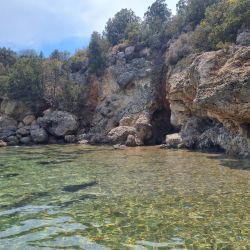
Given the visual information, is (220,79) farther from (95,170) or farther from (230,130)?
(95,170)

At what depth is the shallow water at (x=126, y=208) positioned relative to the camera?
8023 millimetres

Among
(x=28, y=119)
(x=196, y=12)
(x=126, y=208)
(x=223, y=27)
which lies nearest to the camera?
(x=126, y=208)

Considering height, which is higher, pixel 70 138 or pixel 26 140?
pixel 70 138

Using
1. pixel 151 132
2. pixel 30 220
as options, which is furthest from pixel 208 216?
pixel 151 132

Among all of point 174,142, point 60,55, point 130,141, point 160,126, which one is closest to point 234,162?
point 174,142

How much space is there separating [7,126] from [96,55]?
611 inches

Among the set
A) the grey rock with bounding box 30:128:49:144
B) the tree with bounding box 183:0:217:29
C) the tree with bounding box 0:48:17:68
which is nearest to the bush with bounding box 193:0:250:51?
the tree with bounding box 183:0:217:29

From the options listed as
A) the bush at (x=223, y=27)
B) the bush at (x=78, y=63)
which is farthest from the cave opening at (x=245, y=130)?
the bush at (x=78, y=63)

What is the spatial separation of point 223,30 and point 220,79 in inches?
410

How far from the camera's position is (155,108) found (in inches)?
1594

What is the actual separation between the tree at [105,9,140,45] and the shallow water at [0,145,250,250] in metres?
41.1

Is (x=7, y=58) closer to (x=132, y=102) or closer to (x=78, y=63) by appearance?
(x=78, y=63)

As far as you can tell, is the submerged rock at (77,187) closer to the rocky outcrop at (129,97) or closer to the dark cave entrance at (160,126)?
the rocky outcrop at (129,97)

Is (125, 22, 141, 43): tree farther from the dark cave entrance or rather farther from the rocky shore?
the dark cave entrance
